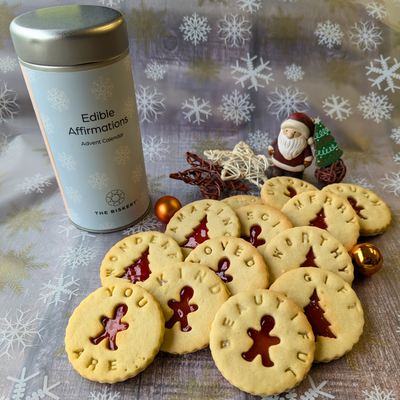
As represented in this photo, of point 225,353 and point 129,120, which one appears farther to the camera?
point 129,120

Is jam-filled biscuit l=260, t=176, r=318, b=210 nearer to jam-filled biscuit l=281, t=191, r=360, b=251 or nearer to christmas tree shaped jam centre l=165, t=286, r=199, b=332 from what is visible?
jam-filled biscuit l=281, t=191, r=360, b=251

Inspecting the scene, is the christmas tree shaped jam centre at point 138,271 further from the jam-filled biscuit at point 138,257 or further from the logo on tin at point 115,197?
→ the logo on tin at point 115,197

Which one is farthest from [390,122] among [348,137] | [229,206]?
[229,206]

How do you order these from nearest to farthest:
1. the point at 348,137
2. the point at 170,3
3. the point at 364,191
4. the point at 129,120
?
the point at 129,120 < the point at 364,191 < the point at 170,3 < the point at 348,137

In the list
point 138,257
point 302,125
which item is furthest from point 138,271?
point 302,125

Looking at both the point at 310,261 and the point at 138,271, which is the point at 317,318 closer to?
the point at 310,261

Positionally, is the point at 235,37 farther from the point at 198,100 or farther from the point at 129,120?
the point at 129,120

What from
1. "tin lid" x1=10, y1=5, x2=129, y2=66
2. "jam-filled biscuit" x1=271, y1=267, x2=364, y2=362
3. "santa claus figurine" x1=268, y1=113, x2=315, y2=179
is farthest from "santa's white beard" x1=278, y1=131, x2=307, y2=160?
"tin lid" x1=10, y1=5, x2=129, y2=66
